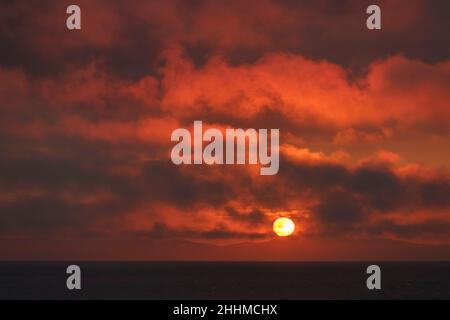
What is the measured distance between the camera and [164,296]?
114312 mm

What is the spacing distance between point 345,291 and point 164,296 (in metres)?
31.8
